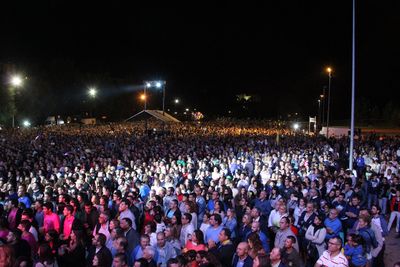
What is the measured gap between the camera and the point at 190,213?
8125 mm

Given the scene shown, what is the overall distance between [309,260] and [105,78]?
7283 centimetres

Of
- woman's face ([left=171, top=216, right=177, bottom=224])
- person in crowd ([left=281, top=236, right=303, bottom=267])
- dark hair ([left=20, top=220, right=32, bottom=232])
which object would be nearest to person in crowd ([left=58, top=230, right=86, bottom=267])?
dark hair ([left=20, top=220, right=32, bottom=232])

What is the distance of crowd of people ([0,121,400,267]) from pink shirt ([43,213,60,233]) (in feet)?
0.07

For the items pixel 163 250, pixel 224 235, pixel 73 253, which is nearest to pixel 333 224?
pixel 224 235

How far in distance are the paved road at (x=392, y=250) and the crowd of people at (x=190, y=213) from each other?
39 centimetres

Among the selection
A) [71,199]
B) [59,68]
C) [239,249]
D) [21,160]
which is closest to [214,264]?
[239,249]

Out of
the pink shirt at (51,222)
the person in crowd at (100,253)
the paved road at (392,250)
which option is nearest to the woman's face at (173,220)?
the person in crowd at (100,253)

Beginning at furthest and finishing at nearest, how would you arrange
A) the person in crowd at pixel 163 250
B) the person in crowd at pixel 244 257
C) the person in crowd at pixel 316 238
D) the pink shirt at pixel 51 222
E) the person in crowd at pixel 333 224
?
the pink shirt at pixel 51 222
the person in crowd at pixel 333 224
the person in crowd at pixel 316 238
the person in crowd at pixel 163 250
the person in crowd at pixel 244 257

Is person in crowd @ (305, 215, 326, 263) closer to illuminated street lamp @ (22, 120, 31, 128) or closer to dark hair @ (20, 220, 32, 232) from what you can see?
dark hair @ (20, 220, 32, 232)

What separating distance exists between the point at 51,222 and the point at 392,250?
23.1 feet

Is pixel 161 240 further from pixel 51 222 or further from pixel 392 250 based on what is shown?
pixel 392 250

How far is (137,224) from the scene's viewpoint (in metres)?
8.70

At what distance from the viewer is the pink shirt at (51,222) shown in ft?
25.2

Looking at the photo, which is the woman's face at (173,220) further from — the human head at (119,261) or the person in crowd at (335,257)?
the person in crowd at (335,257)
